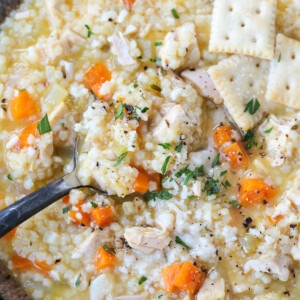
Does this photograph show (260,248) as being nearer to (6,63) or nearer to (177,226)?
(177,226)

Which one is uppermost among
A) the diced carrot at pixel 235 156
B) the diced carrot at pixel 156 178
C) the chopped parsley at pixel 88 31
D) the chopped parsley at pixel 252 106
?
the chopped parsley at pixel 88 31

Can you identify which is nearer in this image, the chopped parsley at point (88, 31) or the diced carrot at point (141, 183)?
the diced carrot at point (141, 183)

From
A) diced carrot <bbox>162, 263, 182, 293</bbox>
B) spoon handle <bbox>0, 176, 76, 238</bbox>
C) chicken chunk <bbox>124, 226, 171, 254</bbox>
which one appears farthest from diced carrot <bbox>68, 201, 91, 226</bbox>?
diced carrot <bbox>162, 263, 182, 293</bbox>

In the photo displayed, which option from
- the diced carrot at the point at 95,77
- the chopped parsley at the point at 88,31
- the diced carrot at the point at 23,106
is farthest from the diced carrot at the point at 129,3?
the diced carrot at the point at 23,106

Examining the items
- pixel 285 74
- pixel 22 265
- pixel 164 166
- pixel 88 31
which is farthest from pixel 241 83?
pixel 22 265

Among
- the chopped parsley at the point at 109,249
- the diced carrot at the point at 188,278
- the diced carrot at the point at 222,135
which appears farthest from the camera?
the diced carrot at the point at 222,135

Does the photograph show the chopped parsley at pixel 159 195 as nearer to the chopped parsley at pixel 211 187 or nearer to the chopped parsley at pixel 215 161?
the chopped parsley at pixel 211 187
